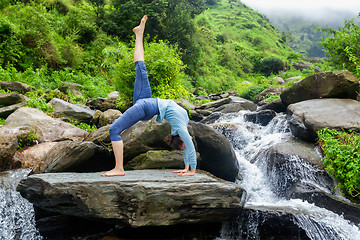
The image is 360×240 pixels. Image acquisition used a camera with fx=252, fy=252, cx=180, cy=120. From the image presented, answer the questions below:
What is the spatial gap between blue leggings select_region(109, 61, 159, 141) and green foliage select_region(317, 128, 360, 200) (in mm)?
4354

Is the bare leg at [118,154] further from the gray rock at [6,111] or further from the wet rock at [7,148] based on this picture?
the gray rock at [6,111]

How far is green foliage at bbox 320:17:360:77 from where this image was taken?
9.72 m

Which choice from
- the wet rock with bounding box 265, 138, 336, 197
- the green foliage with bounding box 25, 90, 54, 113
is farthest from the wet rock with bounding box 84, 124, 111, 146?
the wet rock with bounding box 265, 138, 336, 197

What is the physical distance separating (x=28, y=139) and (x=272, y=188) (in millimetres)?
6416

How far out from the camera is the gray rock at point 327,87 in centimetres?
816

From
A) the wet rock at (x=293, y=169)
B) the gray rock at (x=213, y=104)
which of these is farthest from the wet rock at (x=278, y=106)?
the wet rock at (x=293, y=169)

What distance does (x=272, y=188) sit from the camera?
6.52 m

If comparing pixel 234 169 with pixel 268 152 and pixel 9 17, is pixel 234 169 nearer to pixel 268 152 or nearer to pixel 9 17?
pixel 268 152

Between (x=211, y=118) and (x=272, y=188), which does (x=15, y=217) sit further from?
(x=211, y=118)

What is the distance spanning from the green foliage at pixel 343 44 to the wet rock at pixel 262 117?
10.9ft

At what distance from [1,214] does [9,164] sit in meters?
1.71

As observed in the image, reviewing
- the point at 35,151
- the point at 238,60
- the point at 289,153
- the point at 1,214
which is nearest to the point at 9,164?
the point at 35,151

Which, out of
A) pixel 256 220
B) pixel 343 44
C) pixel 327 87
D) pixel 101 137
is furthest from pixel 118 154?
pixel 343 44

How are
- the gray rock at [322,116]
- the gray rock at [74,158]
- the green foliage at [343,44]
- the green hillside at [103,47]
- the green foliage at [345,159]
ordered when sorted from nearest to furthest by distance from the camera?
the gray rock at [74,158] < the green foliage at [345,159] < the gray rock at [322,116] < the green hillside at [103,47] < the green foliage at [343,44]
